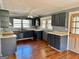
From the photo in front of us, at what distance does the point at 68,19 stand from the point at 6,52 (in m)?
3.33

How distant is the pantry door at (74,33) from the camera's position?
13.4ft

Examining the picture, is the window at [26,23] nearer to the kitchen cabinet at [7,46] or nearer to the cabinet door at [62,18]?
the cabinet door at [62,18]

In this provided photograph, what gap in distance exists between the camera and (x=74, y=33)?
166 inches

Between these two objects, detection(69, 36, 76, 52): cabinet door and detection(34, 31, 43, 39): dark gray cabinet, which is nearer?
detection(69, 36, 76, 52): cabinet door

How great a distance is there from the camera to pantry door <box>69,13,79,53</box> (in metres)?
4.09

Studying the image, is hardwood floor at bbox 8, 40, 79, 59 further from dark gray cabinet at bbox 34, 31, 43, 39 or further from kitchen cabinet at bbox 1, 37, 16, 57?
dark gray cabinet at bbox 34, 31, 43, 39

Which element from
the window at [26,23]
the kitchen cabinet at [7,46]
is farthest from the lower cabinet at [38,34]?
the kitchen cabinet at [7,46]

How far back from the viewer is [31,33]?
7656 millimetres

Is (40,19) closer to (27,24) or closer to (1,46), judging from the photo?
(27,24)

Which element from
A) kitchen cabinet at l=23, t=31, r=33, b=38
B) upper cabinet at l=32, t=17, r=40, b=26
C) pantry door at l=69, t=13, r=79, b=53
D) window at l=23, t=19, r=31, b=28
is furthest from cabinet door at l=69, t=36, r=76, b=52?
window at l=23, t=19, r=31, b=28

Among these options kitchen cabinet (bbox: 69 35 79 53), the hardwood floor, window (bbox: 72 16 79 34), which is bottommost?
the hardwood floor

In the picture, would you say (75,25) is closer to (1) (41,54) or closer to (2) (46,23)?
(1) (41,54)

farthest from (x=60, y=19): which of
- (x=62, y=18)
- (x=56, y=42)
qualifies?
(x=56, y=42)

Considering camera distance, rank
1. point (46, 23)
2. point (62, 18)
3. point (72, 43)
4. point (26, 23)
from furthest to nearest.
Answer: point (26, 23)
point (46, 23)
point (62, 18)
point (72, 43)
